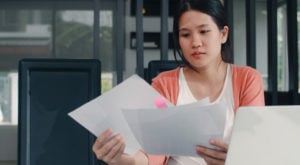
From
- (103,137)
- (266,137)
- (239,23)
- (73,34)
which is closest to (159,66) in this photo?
(103,137)

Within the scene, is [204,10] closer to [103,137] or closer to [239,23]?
[103,137]

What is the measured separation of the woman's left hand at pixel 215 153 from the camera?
2.72 feet

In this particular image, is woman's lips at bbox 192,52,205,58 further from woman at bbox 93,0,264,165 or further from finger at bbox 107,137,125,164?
finger at bbox 107,137,125,164

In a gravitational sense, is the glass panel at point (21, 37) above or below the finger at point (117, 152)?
above

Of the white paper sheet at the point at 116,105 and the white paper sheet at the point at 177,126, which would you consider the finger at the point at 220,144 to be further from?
the white paper sheet at the point at 116,105

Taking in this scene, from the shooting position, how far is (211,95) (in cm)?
108

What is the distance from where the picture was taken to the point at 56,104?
168cm

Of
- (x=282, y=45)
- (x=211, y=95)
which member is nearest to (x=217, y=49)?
(x=211, y=95)

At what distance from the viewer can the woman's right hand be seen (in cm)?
92

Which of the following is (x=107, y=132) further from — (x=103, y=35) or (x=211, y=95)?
(x=103, y=35)

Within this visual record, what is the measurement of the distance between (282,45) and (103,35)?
1856mm

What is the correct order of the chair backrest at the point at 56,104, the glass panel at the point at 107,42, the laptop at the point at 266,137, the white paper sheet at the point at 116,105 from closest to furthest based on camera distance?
1. the laptop at the point at 266,137
2. the white paper sheet at the point at 116,105
3. the chair backrest at the point at 56,104
4. the glass panel at the point at 107,42

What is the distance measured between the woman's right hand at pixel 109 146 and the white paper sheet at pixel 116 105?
0.05ft

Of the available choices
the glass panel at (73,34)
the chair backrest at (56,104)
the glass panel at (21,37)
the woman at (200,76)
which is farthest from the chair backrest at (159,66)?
the glass panel at (21,37)
